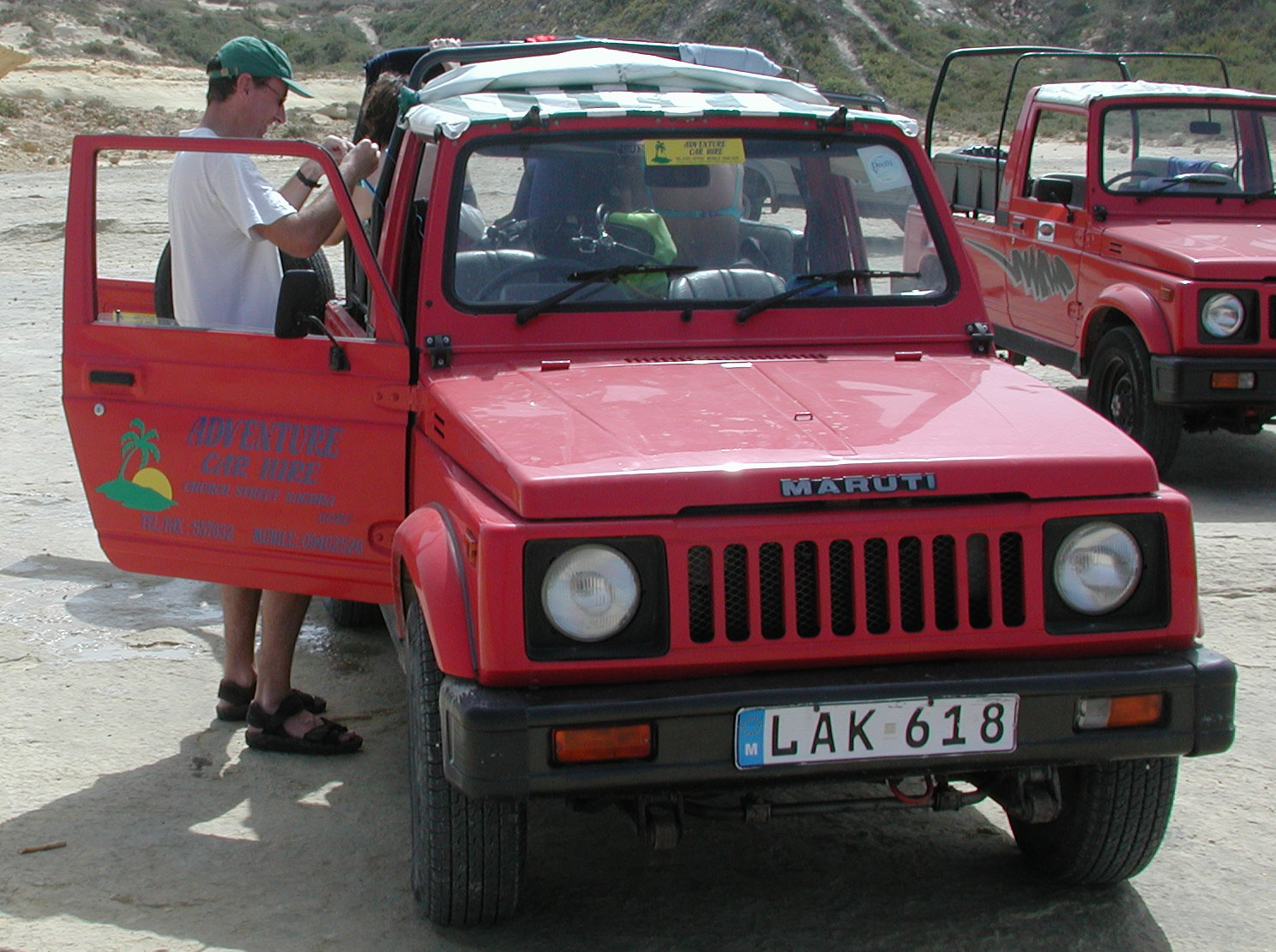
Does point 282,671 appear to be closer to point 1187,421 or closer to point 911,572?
point 911,572

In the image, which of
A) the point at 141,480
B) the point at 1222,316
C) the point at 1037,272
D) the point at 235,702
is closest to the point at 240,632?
the point at 235,702

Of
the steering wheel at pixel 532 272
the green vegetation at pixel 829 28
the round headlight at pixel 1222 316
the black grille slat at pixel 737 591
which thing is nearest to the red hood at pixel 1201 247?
the round headlight at pixel 1222 316

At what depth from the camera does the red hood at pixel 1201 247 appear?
6.85 metres

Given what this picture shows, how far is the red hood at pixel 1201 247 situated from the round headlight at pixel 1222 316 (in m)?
0.11

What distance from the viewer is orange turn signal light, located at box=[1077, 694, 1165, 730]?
294 cm

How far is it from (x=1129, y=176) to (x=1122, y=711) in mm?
5599

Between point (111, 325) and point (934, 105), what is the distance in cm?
675

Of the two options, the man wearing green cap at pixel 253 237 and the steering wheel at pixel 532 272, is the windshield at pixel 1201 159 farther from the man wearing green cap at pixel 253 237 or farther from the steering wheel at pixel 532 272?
the man wearing green cap at pixel 253 237

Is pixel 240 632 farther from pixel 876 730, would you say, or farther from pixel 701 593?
pixel 876 730

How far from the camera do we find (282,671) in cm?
429

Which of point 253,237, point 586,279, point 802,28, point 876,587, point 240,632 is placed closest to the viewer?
point 876,587

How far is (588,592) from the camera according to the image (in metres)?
2.82

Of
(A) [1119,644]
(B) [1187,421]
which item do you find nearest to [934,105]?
(B) [1187,421]

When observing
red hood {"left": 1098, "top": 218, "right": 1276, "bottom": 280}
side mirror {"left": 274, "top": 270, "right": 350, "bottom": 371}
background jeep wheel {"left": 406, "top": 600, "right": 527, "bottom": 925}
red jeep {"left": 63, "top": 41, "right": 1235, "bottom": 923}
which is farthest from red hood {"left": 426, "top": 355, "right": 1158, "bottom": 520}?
red hood {"left": 1098, "top": 218, "right": 1276, "bottom": 280}
